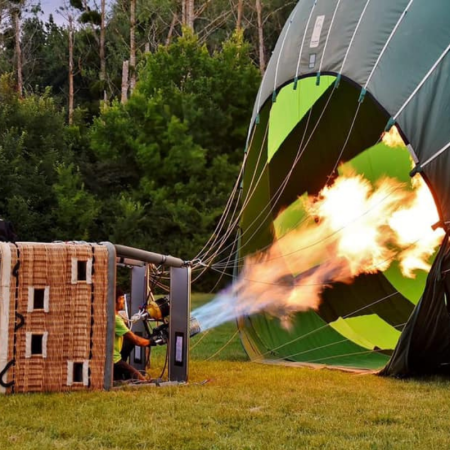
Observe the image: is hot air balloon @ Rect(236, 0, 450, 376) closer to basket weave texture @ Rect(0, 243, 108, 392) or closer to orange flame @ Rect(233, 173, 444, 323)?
orange flame @ Rect(233, 173, 444, 323)

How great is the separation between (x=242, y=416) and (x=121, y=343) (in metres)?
1.79

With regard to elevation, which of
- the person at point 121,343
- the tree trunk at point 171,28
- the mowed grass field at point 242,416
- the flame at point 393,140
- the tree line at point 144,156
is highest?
the tree trunk at point 171,28

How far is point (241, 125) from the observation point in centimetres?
2245

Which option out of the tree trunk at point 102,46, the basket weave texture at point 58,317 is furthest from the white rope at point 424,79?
the tree trunk at point 102,46

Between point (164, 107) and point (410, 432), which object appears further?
point (164, 107)

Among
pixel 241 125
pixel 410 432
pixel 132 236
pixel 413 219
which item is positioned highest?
pixel 241 125

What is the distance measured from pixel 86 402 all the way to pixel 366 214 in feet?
15.9

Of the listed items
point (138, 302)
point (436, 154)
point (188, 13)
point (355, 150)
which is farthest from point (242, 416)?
point (188, 13)

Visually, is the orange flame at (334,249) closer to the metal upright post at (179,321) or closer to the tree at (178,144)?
the metal upright post at (179,321)

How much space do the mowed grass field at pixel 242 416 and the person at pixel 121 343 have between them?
418 mm

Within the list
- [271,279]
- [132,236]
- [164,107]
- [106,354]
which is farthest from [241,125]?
[106,354]

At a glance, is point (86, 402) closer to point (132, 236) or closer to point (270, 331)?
point (270, 331)

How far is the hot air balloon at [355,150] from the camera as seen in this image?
22.4 feet

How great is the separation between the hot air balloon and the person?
2.32m
